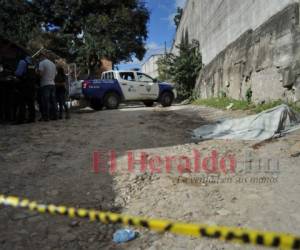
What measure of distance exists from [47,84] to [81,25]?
51.1 feet

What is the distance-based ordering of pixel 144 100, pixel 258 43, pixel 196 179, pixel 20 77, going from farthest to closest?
pixel 144 100
pixel 258 43
pixel 20 77
pixel 196 179

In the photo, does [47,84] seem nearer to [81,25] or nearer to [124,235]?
[124,235]

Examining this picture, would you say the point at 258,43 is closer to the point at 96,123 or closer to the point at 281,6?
the point at 281,6

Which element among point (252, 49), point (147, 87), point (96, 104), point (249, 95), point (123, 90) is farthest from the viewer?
point (147, 87)

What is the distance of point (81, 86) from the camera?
12.3 m

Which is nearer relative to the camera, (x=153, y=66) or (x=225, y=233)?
(x=225, y=233)

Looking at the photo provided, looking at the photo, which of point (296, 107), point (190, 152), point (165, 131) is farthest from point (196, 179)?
point (296, 107)

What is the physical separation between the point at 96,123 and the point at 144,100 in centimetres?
644

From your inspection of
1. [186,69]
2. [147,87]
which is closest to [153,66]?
[186,69]

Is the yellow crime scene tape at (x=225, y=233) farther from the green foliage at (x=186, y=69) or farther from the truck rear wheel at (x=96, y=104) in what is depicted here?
the green foliage at (x=186, y=69)

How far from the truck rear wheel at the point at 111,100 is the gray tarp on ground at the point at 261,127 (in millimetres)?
6615

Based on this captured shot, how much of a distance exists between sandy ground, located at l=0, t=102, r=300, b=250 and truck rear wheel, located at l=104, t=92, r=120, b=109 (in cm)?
633

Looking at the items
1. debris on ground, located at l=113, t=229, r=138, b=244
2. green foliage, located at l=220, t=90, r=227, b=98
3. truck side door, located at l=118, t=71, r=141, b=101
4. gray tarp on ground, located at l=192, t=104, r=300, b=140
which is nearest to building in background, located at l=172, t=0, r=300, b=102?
green foliage, located at l=220, t=90, r=227, b=98

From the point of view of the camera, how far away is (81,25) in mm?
22562
